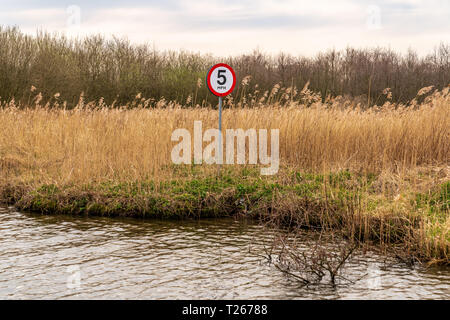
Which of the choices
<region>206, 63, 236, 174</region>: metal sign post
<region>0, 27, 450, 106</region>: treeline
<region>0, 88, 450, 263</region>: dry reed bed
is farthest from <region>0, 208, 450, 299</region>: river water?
<region>0, 27, 450, 106</region>: treeline

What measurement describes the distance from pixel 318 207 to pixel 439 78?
24.9 metres

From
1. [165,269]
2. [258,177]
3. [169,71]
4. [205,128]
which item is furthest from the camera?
[169,71]

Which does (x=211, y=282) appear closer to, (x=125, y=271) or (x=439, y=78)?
(x=125, y=271)

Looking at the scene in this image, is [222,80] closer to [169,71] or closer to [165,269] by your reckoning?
[165,269]

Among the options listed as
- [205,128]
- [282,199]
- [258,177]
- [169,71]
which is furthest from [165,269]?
[169,71]

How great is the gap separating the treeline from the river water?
1553 centimetres

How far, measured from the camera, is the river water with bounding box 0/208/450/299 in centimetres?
517

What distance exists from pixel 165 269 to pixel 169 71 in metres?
24.4

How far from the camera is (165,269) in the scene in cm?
591

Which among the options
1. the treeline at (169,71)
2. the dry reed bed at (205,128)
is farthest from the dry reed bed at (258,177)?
the treeline at (169,71)

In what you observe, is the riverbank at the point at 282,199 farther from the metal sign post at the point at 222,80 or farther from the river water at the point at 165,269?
the metal sign post at the point at 222,80

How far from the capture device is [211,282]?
5449 mm

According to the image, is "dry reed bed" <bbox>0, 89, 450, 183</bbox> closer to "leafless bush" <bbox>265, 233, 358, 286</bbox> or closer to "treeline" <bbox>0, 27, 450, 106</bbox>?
"leafless bush" <bbox>265, 233, 358, 286</bbox>
